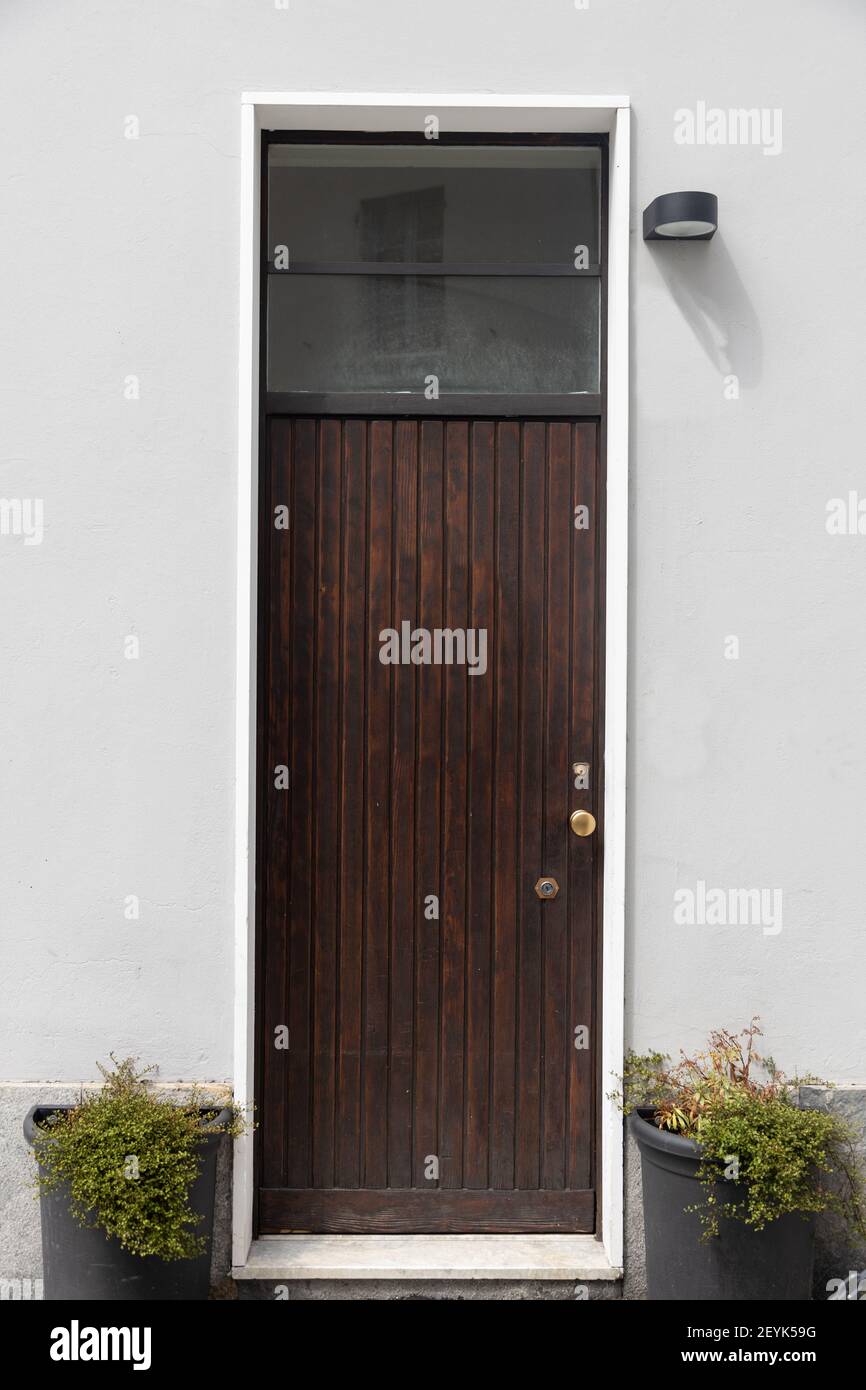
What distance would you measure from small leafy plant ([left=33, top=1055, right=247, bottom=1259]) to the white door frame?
0.96 ft

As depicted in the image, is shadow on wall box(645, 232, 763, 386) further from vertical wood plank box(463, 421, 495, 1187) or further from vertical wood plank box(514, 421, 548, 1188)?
vertical wood plank box(463, 421, 495, 1187)

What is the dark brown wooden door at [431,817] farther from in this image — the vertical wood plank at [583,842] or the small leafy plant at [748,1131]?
the small leafy plant at [748,1131]

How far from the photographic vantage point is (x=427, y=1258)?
3.11 m

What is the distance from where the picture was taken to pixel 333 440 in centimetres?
324

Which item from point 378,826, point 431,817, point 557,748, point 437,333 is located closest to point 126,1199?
point 378,826

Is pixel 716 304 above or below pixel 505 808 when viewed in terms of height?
above

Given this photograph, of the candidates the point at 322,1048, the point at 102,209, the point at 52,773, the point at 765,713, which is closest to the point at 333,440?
the point at 102,209

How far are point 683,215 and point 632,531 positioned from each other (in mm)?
868

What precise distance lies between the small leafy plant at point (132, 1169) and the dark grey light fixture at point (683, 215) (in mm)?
2739

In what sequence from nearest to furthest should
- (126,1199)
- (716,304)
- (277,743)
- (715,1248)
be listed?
1. (126,1199)
2. (715,1248)
3. (716,304)
4. (277,743)

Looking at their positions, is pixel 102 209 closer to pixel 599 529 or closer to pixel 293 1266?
pixel 599 529

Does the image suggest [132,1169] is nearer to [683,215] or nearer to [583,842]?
[583,842]

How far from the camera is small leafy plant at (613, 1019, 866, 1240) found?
274cm

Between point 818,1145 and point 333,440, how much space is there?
2.34 meters
